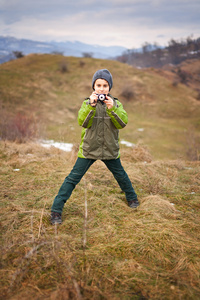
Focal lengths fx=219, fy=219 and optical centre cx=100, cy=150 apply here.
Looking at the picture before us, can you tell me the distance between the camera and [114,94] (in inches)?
911

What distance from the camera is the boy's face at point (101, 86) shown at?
8.21 feet

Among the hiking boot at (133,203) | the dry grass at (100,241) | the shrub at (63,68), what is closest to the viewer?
the dry grass at (100,241)

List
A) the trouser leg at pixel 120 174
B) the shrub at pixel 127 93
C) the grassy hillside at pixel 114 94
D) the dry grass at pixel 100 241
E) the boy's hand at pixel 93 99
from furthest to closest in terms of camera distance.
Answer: the shrub at pixel 127 93
the grassy hillside at pixel 114 94
the trouser leg at pixel 120 174
the boy's hand at pixel 93 99
the dry grass at pixel 100 241

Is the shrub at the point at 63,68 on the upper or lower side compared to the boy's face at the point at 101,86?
upper

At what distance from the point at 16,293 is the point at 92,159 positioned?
147 cm

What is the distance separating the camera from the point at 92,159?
260 centimetres

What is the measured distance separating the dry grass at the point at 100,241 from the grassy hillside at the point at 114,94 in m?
9.43

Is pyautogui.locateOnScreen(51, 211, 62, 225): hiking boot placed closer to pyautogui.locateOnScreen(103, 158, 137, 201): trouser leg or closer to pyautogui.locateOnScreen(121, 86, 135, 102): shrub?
pyautogui.locateOnScreen(103, 158, 137, 201): trouser leg

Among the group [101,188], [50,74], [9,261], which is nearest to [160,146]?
[101,188]

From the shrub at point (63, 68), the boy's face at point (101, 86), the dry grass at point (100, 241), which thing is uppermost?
the shrub at point (63, 68)

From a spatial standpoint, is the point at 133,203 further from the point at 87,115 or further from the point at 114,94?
the point at 114,94

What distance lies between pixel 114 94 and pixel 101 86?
2130 centimetres

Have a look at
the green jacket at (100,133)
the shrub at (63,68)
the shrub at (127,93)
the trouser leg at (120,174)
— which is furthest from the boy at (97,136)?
the shrub at (63,68)

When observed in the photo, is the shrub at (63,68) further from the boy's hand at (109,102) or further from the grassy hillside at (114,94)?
the boy's hand at (109,102)
